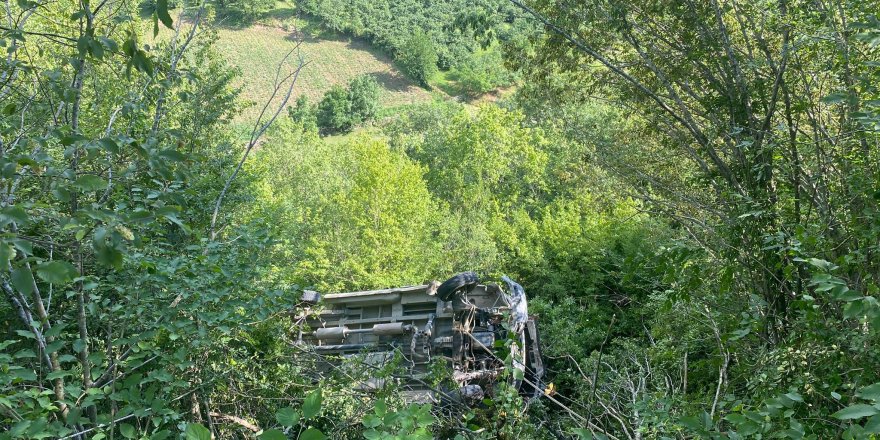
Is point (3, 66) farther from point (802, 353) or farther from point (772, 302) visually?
point (772, 302)

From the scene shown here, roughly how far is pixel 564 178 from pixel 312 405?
1280 cm

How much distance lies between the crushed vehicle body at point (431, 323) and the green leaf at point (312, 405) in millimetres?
7869

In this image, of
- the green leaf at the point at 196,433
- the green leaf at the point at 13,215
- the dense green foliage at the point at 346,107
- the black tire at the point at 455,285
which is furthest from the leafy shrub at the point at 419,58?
the green leaf at the point at 13,215

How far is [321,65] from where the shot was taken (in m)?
70.6

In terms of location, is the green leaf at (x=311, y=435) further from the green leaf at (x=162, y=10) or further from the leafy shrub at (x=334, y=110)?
the leafy shrub at (x=334, y=110)

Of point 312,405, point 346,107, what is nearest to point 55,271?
point 312,405

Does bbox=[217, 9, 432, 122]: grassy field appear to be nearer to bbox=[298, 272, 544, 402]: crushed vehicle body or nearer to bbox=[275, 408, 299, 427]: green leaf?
bbox=[298, 272, 544, 402]: crushed vehicle body

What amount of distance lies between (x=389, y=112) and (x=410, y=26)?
8.28m

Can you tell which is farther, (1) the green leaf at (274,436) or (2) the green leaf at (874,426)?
(1) the green leaf at (274,436)

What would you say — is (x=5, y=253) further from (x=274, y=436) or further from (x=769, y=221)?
(x=769, y=221)

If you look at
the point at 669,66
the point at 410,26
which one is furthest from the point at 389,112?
the point at 669,66

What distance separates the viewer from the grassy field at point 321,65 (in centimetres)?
5975

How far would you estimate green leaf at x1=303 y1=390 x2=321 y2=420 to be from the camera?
2.16 m

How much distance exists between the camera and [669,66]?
7488 millimetres
